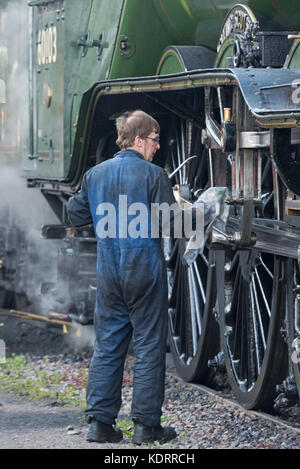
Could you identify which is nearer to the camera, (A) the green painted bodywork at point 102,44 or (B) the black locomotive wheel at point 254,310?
(B) the black locomotive wheel at point 254,310

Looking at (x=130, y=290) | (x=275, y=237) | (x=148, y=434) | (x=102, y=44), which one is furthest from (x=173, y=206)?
(x=102, y=44)

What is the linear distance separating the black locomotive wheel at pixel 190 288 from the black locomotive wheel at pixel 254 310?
316 mm

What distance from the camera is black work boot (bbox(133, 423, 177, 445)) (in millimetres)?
4637

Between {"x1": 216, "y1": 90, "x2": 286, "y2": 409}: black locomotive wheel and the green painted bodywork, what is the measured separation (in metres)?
0.82

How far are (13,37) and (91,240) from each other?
3.07 metres

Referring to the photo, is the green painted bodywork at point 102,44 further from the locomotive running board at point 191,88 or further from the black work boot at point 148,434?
the black work boot at point 148,434

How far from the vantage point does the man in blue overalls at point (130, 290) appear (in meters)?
4.57

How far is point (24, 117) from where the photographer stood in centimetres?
895

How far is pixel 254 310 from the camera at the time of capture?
222 inches

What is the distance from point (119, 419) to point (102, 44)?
252 centimetres

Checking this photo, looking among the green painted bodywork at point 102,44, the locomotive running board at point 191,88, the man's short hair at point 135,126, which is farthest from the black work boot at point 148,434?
the green painted bodywork at point 102,44

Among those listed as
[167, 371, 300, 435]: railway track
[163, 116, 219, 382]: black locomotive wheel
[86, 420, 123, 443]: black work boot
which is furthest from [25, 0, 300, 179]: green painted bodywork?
[86, 420, 123, 443]: black work boot

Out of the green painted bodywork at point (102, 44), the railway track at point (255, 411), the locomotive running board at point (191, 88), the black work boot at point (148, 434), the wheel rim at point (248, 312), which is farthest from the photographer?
the green painted bodywork at point (102, 44)
